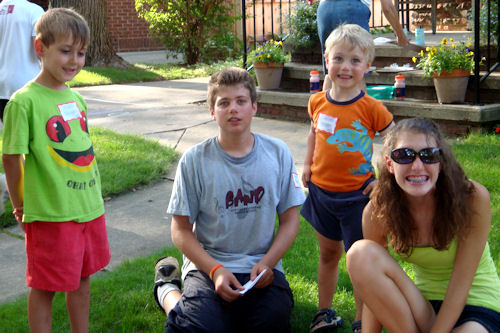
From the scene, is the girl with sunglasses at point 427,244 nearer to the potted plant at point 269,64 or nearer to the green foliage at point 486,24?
the green foliage at point 486,24

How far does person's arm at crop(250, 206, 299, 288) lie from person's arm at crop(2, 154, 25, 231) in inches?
42.4

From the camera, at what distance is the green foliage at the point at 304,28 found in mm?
8312

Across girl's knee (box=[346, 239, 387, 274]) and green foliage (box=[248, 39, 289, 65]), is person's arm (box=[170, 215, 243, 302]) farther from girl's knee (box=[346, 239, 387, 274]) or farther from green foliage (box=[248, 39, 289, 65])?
green foliage (box=[248, 39, 289, 65])

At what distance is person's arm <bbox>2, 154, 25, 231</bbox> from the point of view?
9.21ft

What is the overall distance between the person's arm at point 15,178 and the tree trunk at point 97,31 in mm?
10585

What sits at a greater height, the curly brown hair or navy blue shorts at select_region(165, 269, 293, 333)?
the curly brown hair

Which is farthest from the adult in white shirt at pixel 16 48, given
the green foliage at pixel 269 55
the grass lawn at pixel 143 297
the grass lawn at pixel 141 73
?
the grass lawn at pixel 141 73

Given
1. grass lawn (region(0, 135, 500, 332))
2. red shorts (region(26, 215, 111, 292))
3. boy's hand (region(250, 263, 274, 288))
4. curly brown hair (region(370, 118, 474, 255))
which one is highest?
curly brown hair (region(370, 118, 474, 255))

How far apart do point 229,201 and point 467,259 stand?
3.58 ft

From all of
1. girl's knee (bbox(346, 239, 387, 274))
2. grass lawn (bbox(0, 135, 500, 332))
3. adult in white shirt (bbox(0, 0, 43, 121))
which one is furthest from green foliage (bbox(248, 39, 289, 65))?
girl's knee (bbox(346, 239, 387, 274))

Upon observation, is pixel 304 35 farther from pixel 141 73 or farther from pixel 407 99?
pixel 141 73

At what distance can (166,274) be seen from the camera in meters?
3.45

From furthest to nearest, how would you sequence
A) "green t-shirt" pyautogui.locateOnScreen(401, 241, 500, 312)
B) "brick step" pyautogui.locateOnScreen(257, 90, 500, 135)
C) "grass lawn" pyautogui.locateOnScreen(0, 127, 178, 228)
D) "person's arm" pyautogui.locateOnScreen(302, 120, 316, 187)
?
"brick step" pyautogui.locateOnScreen(257, 90, 500, 135), "grass lawn" pyautogui.locateOnScreen(0, 127, 178, 228), "person's arm" pyautogui.locateOnScreen(302, 120, 316, 187), "green t-shirt" pyautogui.locateOnScreen(401, 241, 500, 312)

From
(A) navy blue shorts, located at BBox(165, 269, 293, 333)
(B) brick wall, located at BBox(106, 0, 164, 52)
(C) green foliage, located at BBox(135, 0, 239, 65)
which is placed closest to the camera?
(A) navy blue shorts, located at BBox(165, 269, 293, 333)
